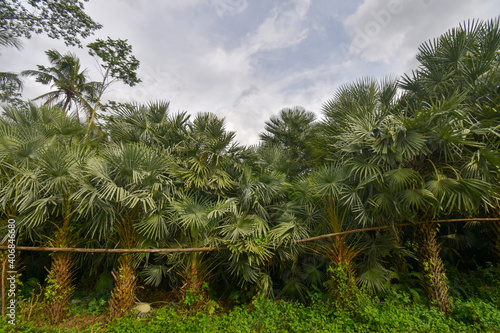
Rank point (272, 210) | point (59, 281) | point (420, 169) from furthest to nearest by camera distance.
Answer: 1. point (272, 210)
2. point (420, 169)
3. point (59, 281)

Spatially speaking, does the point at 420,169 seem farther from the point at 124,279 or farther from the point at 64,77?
→ the point at 64,77

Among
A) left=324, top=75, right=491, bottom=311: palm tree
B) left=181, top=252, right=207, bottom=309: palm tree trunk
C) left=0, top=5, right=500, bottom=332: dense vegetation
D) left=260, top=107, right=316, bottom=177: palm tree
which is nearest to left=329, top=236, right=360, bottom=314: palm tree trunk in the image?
left=0, top=5, right=500, bottom=332: dense vegetation

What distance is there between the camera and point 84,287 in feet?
16.7

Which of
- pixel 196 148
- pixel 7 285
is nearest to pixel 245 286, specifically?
pixel 196 148

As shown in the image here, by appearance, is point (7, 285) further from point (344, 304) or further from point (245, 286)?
point (344, 304)

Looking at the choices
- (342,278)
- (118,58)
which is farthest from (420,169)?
(118,58)

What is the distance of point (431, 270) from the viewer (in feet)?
12.3

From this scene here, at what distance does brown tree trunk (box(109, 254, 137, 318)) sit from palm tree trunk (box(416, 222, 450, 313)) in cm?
484

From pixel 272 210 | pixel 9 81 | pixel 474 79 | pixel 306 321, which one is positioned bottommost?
pixel 306 321

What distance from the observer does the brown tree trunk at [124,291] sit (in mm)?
3627

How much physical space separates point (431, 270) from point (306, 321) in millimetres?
2226

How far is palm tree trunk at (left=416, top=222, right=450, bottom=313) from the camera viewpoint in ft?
12.0

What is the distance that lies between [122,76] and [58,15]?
3.47m

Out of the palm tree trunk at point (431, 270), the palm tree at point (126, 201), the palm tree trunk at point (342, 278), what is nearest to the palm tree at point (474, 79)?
the palm tree trunk at point (431, 270)
